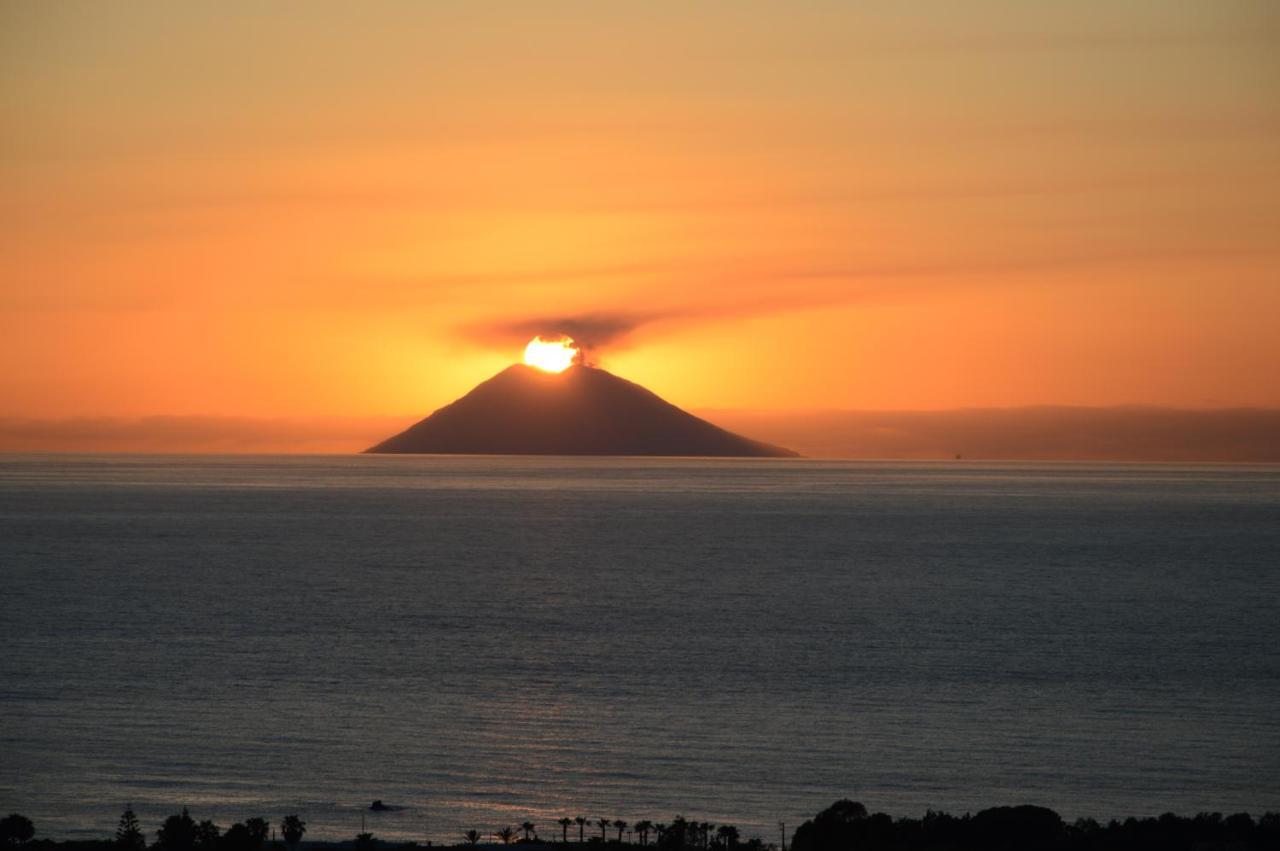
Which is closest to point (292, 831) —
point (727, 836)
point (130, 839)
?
point (130, 839)

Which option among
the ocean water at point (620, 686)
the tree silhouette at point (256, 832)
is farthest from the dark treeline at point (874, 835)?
the ocean water at point (620, 686)

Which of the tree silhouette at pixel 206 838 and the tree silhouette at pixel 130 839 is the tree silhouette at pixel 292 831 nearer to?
the tree silhouette at pixel 206 838

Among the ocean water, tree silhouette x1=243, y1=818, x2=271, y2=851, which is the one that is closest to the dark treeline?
tree silhouette x1=243, y1=818, x2=271, y2=851

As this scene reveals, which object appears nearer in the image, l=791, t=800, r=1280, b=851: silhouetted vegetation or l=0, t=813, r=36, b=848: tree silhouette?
l=0, t=813, r=36, b=848: tree silhouette

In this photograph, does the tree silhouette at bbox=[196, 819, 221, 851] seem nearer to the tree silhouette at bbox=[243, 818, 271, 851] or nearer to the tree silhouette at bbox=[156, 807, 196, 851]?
the tree silhouette at bbox=[156, 807, 196, 851]

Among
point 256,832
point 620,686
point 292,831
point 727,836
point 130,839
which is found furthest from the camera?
point 620,686

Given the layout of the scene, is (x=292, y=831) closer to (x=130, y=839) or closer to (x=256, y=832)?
(x=256, y=832)

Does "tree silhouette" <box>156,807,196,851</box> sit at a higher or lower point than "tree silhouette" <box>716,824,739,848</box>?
higher
